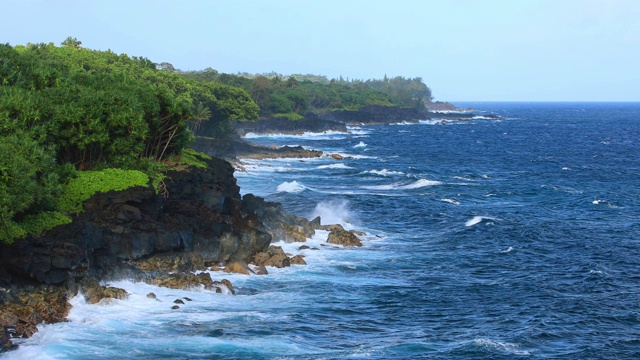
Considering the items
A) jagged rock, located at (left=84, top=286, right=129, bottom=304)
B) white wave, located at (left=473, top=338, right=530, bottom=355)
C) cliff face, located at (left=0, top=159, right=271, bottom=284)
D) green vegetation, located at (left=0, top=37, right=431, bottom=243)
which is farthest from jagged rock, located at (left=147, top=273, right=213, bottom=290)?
white wave, located at (left=473, top=338, right=530, bottom=355)

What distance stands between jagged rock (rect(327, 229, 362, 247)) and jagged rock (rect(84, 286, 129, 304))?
62.2 ft

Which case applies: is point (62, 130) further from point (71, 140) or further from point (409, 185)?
point (409, 185)

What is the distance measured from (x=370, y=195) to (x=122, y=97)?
3370 cm

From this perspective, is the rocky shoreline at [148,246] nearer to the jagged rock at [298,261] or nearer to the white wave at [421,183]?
the jagged rock at [298,261]

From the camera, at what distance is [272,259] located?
43.9 m

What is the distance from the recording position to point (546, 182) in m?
86.8

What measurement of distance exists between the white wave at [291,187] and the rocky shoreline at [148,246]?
19.2 metres

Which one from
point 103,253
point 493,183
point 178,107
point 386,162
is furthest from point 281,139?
point 103,253

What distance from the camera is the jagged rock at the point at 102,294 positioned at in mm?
33562

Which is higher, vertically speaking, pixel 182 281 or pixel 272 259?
pixel 182 281

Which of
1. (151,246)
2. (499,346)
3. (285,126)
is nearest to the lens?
(499,346)

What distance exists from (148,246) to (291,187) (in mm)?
35548

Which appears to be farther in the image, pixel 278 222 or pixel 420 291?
pixel 278 222

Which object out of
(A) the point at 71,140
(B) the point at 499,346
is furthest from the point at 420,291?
(A) the point at 71,140
